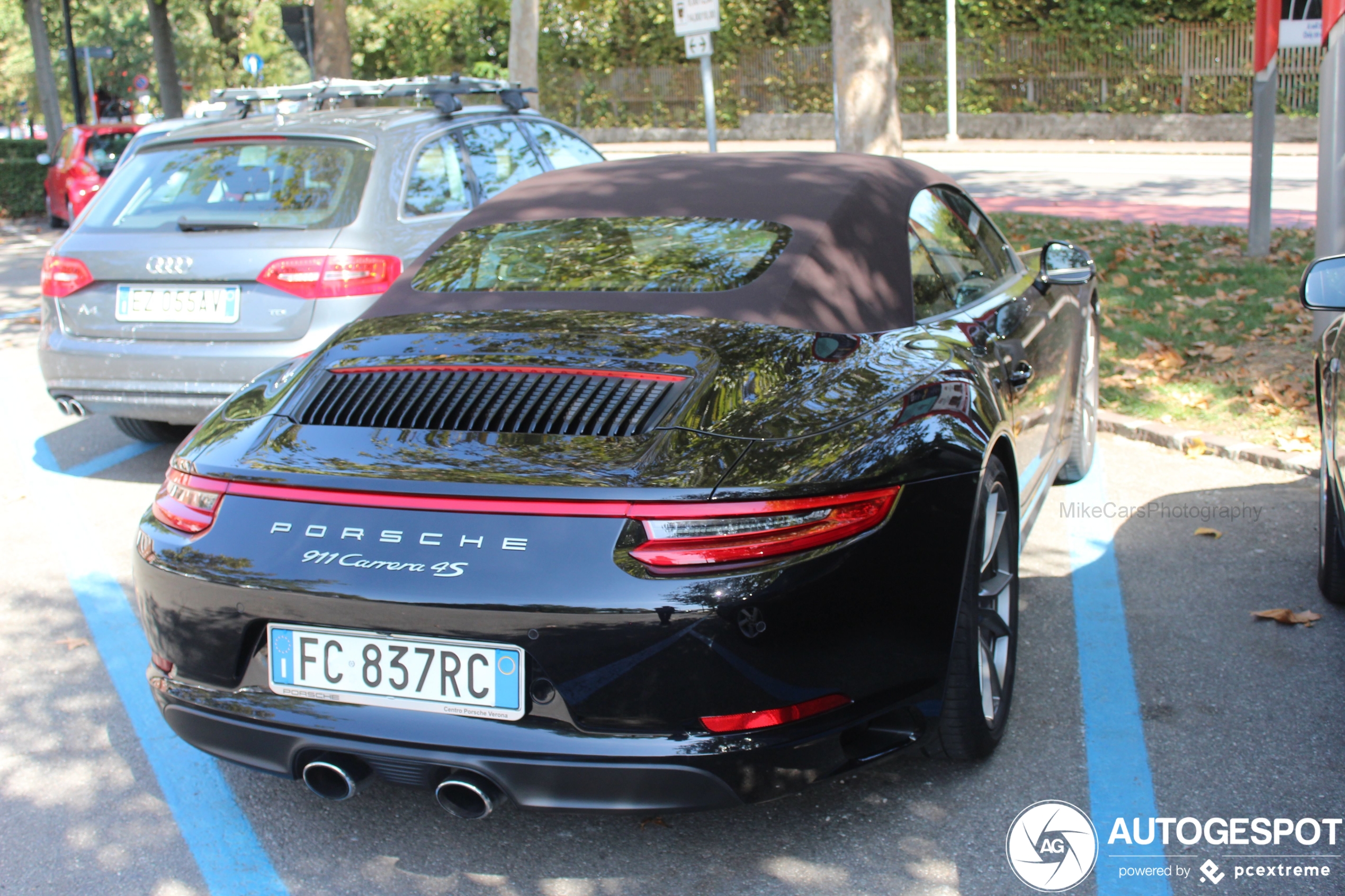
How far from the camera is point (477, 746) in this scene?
96.2 inches

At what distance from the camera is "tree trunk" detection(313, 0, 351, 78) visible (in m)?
15.8

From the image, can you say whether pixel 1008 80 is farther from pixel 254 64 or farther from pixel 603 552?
pixel 603 552

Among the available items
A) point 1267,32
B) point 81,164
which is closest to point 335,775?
point 1267,32

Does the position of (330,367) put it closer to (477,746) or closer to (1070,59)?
(477,746)

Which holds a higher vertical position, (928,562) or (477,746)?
(928,562)

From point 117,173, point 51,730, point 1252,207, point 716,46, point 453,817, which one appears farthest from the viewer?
point 716,46

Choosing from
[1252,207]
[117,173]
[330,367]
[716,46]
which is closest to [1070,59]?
[716,46]

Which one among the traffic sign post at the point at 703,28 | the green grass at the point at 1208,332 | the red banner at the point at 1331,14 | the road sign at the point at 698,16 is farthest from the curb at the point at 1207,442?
the road sign at the point at 698,16

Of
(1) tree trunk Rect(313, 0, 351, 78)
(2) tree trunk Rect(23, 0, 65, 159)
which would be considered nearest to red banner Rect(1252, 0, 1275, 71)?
(1) tree trunk Rect(313, 0, 351, 78)

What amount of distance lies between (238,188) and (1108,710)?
437cm

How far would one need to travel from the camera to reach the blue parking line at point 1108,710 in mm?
2799

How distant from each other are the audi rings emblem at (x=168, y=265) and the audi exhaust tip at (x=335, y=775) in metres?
3.45

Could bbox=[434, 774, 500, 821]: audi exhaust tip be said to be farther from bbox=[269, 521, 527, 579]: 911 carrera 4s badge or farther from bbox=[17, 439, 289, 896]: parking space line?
bbox=[17, 439, 289, 896]: parking space line

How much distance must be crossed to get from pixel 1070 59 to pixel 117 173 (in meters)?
24.7
